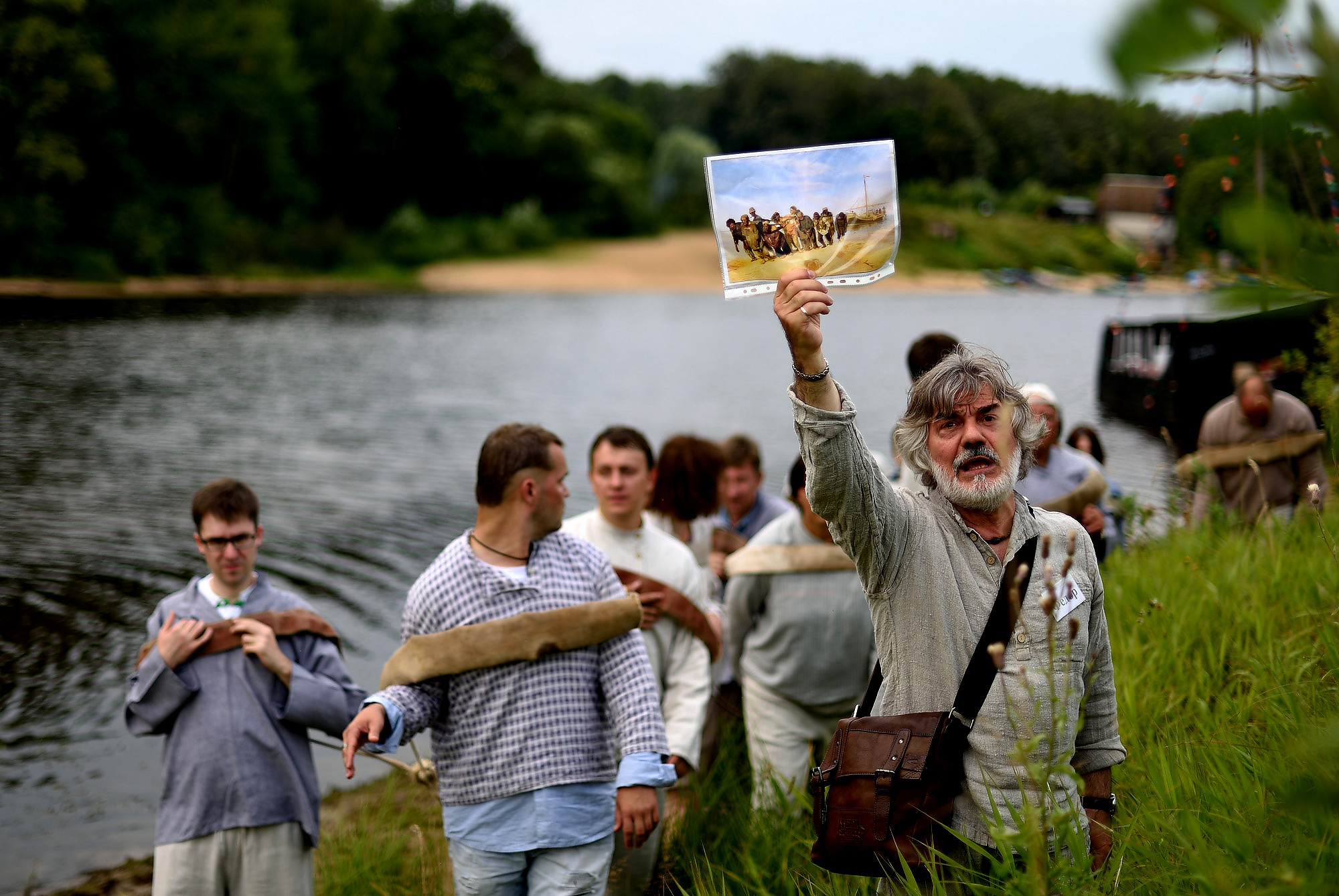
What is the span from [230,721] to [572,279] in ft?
243

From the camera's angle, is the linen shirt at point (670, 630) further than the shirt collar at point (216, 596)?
Yes

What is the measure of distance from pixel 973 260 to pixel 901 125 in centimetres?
1171

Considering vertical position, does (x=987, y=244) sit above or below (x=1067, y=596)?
below

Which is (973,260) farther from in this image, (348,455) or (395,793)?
(395,793)

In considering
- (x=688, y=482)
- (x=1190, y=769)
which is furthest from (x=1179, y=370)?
(x=1190, y=769)

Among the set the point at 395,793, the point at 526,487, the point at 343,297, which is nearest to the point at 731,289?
the point at 526,487

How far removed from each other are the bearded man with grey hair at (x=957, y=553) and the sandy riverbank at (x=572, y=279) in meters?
50.9

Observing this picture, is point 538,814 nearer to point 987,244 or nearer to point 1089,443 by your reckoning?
point 1089,443

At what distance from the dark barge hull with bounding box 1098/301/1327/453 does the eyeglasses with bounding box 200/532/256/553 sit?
5647 millimetres

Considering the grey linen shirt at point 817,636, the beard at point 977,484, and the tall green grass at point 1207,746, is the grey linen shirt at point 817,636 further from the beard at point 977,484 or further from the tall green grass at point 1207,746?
the beard at point 977,484

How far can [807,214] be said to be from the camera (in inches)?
104

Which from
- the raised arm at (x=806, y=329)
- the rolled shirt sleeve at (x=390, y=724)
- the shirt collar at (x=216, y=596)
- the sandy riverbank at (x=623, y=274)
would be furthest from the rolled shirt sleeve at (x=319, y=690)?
the sandy riverbank at (x=623, y=274)

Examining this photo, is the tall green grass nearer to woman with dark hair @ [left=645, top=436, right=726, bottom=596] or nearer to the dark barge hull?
woman with dark hair @ [left=645, top=436, right=726, bottom=596]

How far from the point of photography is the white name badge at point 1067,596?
2.46 m
